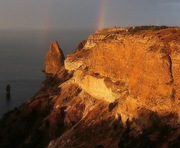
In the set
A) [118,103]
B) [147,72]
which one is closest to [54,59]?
[118,103]

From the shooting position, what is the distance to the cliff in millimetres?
28859

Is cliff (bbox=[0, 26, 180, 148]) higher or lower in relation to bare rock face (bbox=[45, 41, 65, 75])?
higher

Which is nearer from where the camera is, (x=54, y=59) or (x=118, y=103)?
(x=118, y=103)

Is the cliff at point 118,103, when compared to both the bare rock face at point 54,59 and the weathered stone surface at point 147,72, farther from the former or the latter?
the bare rock face at point 54,59

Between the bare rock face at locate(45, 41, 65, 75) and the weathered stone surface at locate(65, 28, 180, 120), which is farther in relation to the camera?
the bare rock face at locate(45, 41, 65, 75)

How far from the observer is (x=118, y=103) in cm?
3681

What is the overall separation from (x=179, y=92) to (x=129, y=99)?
5778mm

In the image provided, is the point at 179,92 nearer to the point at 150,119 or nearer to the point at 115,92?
the point at 150,119

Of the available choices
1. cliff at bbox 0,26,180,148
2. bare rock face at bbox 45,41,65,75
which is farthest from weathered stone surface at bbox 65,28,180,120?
bare rock face at bbox 45,41,65,75

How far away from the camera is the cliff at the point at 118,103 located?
2886 centimetres

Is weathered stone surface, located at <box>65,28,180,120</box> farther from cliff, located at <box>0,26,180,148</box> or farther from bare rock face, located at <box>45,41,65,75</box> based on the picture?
bare rock face, located at <box>45,41,65,75</box>

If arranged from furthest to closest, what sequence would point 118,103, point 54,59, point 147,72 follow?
point 54,59
point 118,103
point 147,72

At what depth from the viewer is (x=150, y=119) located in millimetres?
29750

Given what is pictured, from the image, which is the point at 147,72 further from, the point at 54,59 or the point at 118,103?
the point at 54,59
